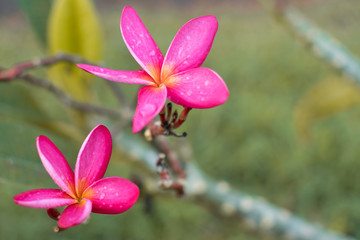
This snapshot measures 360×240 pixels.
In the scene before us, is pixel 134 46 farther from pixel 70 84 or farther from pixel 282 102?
pixel 282 102

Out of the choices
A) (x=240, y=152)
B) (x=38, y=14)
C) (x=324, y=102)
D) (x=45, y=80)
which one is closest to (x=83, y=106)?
(x=45, y=80)

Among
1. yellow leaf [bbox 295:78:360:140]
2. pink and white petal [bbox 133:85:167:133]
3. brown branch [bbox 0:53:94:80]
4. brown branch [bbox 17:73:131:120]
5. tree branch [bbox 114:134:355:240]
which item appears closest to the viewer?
pink and white petal [bbox 133:85:167:133]

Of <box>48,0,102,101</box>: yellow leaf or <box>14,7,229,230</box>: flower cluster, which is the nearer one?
<box>14,7,229,230</box>: flower cluster

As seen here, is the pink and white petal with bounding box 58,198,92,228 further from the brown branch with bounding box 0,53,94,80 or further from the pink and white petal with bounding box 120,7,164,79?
the brown branch with bounding box 0,53,94,80

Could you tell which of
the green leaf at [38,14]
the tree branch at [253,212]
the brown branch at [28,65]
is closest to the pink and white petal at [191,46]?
the brown branch at [28,65]

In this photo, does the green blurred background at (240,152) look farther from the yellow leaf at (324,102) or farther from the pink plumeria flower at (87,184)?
the pink plumeria flower at (87,184)

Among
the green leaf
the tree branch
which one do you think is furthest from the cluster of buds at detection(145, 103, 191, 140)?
the green leaf
